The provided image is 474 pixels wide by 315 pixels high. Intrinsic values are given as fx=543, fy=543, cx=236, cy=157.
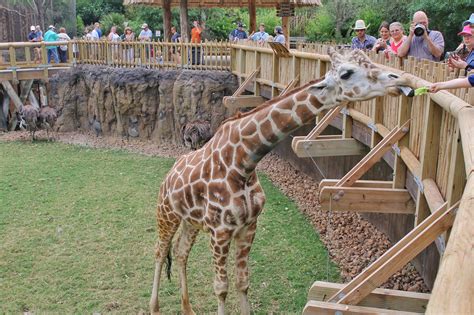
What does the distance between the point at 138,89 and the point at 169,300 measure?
36.9 feet

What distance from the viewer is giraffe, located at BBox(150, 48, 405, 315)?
3955mm

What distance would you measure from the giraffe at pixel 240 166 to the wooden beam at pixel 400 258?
37.6 inches

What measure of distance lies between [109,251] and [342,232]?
349 cm

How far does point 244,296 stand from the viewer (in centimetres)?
537

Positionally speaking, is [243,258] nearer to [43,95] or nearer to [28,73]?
[28,73]

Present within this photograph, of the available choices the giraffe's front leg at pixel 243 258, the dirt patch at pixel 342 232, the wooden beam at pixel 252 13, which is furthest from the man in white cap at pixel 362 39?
the wooden beam at pixel 252 13

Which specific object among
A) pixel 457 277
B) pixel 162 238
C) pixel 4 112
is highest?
pixel 457 277

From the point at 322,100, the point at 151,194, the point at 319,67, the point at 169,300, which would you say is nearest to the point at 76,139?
the point at 151,194

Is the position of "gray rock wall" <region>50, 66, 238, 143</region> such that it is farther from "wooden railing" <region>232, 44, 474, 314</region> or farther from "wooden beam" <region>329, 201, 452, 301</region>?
"wooden beam" <region>329, 201, 452, 301</region>

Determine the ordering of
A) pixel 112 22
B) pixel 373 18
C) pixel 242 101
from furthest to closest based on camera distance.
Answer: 1. pixel 112 22
2. pixel 373 18
3. pixel 242 101

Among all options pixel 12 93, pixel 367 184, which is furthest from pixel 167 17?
pixel 367 184

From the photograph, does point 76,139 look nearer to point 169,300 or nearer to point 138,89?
point 138,89

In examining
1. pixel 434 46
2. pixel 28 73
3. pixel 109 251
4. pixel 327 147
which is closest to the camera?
pixel 434 46

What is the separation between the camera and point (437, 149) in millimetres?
4465
